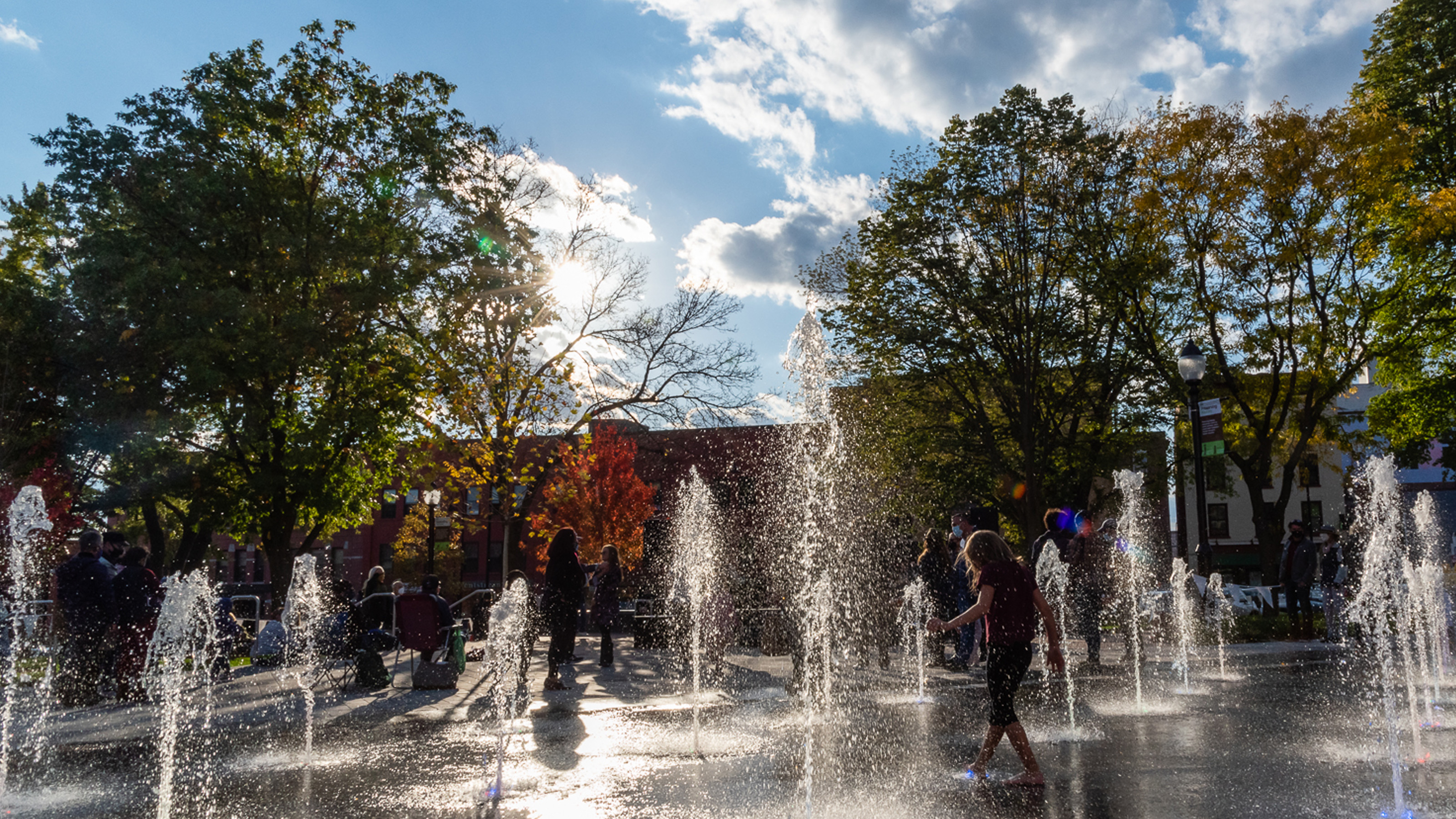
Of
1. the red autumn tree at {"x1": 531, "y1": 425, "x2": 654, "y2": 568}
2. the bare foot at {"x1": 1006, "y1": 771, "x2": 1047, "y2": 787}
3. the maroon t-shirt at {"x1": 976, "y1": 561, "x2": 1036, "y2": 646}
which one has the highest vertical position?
the red autumn tree at {"x1": 531, "y1": 425, "x2": 654, "y2": 568}

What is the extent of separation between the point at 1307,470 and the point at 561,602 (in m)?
32.8

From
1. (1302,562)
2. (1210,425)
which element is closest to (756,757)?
(1210,425)

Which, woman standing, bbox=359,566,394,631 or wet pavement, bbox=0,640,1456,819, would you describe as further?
woman standing, bbox=359,566,394,631

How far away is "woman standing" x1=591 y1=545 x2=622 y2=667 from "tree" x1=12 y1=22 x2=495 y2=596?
731 centimetres

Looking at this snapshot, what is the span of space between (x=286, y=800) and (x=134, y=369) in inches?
634

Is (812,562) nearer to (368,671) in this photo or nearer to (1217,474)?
(368,671)

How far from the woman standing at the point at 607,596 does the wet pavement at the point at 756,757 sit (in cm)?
317

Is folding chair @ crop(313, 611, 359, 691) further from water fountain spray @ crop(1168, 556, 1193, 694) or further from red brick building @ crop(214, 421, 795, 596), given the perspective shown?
water fountain spray @ crop(1168, 556, 1193, 694)

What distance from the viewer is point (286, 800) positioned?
5906mm

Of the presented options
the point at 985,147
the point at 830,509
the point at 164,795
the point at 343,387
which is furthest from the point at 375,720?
the point at 985,147

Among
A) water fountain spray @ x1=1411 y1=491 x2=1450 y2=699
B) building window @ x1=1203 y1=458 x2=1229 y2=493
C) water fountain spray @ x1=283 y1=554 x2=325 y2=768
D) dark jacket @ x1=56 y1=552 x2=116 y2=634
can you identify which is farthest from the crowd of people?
building window @ x1=1203 y1=458 x2=1229 y2=493

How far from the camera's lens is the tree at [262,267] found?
1836 centimetres

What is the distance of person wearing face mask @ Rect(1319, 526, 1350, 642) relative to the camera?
1595 centimetres

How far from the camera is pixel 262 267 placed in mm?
19062
